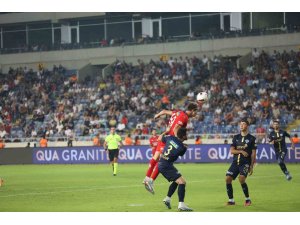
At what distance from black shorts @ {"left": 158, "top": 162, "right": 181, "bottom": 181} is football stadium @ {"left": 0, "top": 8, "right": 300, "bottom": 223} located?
30.7 ft

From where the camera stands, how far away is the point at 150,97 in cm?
4672

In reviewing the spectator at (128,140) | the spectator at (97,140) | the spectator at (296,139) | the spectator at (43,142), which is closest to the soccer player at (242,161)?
the spectator at (296,139)

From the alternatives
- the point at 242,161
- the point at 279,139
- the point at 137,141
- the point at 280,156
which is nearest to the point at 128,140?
the point at 137,141

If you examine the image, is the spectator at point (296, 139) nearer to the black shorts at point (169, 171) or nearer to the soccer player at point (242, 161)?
the soccer player at point (242, 161)

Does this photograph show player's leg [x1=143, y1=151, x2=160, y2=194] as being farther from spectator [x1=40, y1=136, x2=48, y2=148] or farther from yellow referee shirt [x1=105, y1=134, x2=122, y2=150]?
spectator [x1=40, y1=136, x2=48, y2=148]

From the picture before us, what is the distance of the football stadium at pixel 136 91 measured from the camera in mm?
36250

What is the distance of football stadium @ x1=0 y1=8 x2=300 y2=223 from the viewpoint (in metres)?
36.2

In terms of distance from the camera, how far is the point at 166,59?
5159cm

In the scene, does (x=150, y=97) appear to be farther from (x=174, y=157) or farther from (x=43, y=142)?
(x=174, y=157)

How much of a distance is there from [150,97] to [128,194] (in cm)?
2599

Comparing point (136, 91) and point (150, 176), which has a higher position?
point (136, 91)
